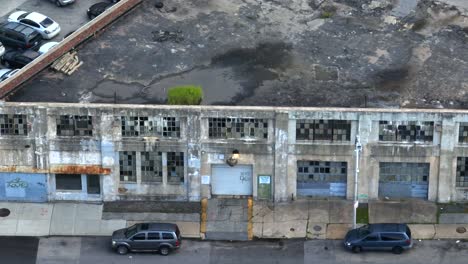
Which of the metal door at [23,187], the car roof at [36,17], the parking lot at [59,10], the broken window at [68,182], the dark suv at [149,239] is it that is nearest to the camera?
the dark suv at [149,239]

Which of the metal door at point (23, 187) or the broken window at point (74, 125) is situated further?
the metal door at point (23, 187)

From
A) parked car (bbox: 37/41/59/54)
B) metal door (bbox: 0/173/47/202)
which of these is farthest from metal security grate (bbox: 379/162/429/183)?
parked car (bbox: 37/41/59/54)

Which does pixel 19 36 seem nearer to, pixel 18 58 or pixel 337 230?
pixel 18 58

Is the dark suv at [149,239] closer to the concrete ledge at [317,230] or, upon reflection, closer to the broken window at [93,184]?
the broken window at [93,184]

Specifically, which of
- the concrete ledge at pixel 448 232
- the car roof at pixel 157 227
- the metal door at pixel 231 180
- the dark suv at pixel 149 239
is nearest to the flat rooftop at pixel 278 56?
the metal door at pixel 231 180

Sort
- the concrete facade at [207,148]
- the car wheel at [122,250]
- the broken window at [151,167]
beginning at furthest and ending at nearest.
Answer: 1. the broken window at [151,167]
2. the concrete facade at [207,148]
3. the car wheel at [122,250]

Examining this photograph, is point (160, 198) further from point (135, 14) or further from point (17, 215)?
point (135, 14)

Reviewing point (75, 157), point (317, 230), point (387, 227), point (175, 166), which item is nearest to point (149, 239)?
point (175, 166)

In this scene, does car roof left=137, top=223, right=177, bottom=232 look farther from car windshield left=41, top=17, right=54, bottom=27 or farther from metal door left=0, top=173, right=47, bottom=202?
car windshield left=41, top=17, right=54, bottom=27
